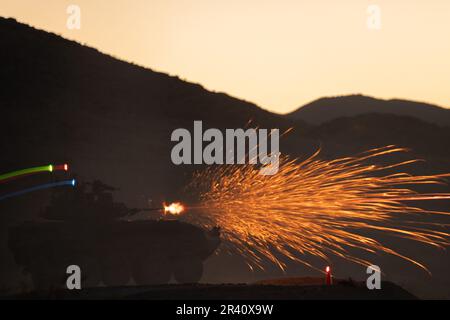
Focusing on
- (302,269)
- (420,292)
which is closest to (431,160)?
(302,269)

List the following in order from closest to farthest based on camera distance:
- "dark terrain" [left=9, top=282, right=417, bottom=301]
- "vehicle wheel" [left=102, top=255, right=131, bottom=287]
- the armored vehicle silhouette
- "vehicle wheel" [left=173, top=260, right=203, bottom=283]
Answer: "dark terrain" [left=9, top=282, right=417, bottom=301] < the armored vehicle silhouette < "vehicle wheel" [left=102, top=255, right=131, bottom=287] < "vehicle wheel" [left=173, top=260, right=203, bottom=283]

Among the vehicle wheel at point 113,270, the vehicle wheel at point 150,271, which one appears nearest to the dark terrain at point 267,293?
the vehicle wheel at point 113,270

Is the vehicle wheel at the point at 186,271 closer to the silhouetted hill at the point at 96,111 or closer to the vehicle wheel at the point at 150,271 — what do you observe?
the vehicle wheel at the point at 150,271

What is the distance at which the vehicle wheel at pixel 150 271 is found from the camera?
30.2 meters

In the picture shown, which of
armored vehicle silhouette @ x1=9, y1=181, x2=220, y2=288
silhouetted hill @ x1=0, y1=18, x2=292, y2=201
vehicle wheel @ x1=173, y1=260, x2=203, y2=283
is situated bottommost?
vehicle wheel @ x1=173, y1=260, x2=203, y2=283

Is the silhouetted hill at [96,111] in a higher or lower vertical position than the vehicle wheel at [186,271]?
higher

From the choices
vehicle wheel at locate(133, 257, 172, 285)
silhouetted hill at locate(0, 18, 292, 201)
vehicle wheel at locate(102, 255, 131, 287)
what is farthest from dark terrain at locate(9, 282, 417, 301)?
silhouetted hill at locate(0, 18, 292, 201)

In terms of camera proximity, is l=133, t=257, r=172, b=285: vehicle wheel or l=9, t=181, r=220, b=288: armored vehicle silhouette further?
l=133, t=257, r=172, b=285: vehicle wheel

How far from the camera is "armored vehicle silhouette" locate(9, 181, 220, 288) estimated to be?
29.1 m

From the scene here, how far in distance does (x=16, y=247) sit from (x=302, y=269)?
716 inches

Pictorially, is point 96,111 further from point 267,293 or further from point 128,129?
point 267,293

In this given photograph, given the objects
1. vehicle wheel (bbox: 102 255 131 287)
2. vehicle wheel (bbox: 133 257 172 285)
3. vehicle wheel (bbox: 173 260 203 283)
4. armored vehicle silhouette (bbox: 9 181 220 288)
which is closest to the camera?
armored vehicle silhouette (bbox: 9 181 220 288)

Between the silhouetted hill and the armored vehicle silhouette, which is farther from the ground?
the silhouetted hill

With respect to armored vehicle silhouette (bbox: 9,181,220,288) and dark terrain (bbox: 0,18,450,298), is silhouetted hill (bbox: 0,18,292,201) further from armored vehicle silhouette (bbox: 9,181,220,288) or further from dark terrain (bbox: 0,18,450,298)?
armored vehicle silhouette (bbox: 9,181,220,288)
